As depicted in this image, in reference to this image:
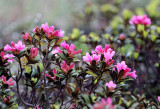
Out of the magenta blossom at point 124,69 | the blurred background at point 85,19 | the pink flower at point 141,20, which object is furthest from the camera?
the blurred background at point 85,19

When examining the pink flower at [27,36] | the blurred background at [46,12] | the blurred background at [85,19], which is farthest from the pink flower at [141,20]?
the blurred background at [46,12]

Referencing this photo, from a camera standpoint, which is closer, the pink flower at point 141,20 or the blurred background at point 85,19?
the pink flower at point 141,20

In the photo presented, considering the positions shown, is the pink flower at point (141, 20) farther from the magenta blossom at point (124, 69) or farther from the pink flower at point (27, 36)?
the pink flower at point (27, 36)

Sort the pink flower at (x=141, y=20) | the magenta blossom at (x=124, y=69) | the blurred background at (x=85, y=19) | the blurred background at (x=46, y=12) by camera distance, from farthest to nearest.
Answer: the blurred background at (x=46, y=12), the blurred background at (x=85, y=19), the pink flower at (x=141, y=20), the magenta blossom at (x=124, y=69)

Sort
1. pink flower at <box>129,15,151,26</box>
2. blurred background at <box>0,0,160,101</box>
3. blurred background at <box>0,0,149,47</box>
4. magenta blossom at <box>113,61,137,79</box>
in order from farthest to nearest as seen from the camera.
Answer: blurred background at <box>0,0,149,47</box>
blurred background at <box>0,0,160,101</box>
pink flower at <box>129,15,151,26</box>
magenta blossom at <box>113,61,137,79</box>

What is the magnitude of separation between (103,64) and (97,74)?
13 centimetres

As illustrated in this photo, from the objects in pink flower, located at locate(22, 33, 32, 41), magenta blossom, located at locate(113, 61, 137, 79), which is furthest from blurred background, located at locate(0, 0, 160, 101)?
pink flower, located at locate(22, 33, 32, 41)

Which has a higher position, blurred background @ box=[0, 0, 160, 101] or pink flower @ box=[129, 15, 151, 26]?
blurred background @ box=[0, 0, 160, 101]

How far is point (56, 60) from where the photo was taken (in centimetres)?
148

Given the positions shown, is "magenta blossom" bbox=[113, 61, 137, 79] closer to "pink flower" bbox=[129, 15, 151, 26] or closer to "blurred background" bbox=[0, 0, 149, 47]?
"pink flower" bbox=[129, 15, 151, 26]

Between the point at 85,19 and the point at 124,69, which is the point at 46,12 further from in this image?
the point at 124,69

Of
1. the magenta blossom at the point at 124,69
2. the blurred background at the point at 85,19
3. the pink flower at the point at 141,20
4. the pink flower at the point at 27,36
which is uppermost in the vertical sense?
the blurred background at the point at 85,19

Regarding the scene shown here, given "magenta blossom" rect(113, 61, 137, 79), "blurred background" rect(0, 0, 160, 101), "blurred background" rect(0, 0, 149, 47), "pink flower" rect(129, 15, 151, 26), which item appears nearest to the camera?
"magenta blossom" rect(113, 61, 137, 79)

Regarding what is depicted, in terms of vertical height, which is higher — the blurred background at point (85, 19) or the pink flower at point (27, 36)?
the blurred background at point (85, 19)
